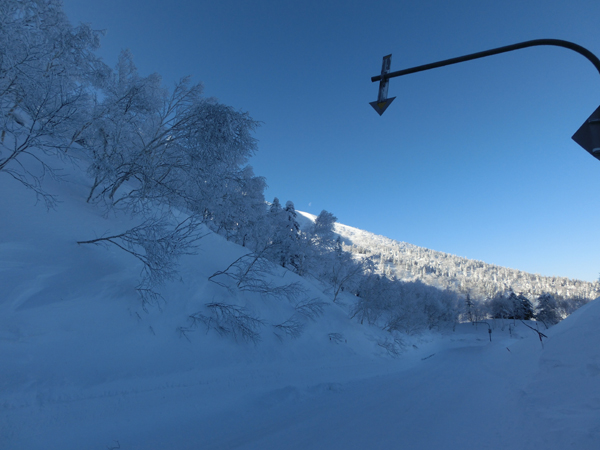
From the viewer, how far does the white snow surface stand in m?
4.11

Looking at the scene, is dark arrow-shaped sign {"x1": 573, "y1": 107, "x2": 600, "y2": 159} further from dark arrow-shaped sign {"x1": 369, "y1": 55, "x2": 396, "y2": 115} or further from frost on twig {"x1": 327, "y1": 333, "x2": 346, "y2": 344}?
frost on twig {"x1": 327, "y1": 333, "x2": 346, "y2": 344}

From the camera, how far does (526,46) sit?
309 cm

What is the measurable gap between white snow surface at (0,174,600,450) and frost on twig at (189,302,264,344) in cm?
24

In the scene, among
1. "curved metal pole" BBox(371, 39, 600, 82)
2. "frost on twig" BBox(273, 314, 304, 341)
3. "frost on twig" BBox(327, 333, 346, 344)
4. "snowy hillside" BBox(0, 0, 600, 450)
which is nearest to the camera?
"curved metal pole" BBox(371, 39, 600, 82)

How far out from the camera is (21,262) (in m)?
5.52

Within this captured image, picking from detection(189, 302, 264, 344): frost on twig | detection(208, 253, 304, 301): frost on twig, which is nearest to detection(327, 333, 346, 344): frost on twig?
detection(208, 253, 304, 301): frost on twig

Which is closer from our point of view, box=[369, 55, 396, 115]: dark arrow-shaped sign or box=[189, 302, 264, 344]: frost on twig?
box=[369, 55, 396, 115]: dark arrow-shaped sign

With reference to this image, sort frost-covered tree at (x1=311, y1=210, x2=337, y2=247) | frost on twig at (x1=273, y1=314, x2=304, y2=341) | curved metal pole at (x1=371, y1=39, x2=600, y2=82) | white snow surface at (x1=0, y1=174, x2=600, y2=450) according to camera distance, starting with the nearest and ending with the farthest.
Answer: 1. curved metal pole at (x1=371, y1=39, x2=600, y2=82)
2. white snow surface at (x1=0, y1=174, x2=600, y2=450)
3. frost on twig at (x1=273, y1=314, x2=304, y2=341)
4. frost-covered tree at (x1=311, y1=210, x2=337, y2=247)

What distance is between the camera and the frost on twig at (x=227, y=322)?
784 cm

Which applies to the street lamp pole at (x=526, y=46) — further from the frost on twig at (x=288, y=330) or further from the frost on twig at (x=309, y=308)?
the frost on twig at (x=309, y=308)

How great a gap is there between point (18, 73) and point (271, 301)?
1065 cm

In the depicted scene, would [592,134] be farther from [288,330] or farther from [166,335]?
[288,330]

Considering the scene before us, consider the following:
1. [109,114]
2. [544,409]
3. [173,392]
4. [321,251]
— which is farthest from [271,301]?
[321,251]

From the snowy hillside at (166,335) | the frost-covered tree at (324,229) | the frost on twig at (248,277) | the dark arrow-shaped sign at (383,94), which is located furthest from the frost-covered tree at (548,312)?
the dark arrow-shaped sign at (383,94)
